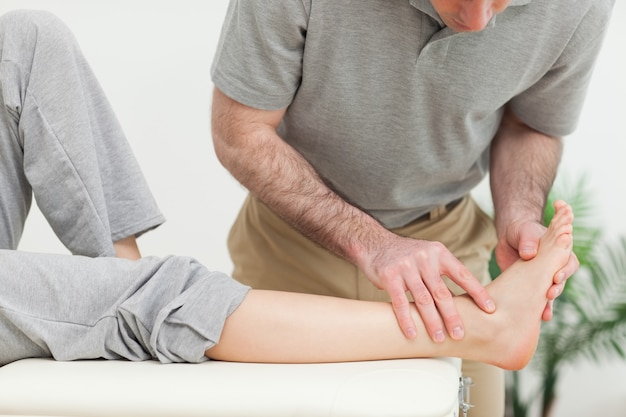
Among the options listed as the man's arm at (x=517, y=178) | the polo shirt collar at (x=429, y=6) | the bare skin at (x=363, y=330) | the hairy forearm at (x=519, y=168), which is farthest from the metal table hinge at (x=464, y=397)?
the polo shirt collar at (x=429, y=6)

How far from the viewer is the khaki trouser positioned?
1.90 m

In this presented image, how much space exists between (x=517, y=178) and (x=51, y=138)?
97cm

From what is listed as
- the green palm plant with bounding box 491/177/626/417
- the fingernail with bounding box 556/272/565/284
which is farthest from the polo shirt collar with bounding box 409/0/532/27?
the green palm plant with bounding box 491/177/626/417

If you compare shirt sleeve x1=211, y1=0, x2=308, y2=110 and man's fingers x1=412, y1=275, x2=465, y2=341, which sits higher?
shirt sleeve x1=211, y1=0, x2=308, y2=110

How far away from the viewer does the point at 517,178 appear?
5.84 feet

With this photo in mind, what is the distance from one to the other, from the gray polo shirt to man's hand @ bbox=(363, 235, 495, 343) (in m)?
0.35

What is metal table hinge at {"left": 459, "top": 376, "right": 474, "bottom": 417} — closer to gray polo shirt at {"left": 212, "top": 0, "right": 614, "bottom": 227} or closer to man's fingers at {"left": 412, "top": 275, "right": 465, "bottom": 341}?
man's fingers at {"left": 412, "top": 275, "right": 465, "bottom": 341}

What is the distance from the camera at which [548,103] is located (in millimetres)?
1745

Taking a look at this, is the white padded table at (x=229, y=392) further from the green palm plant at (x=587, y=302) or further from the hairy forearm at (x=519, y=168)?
the green palm plant at (x=587, y=302)

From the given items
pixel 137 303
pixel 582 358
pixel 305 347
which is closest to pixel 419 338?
pixel 305 347

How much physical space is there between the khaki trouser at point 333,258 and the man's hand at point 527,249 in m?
0.29

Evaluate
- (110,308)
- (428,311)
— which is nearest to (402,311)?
(428,311)

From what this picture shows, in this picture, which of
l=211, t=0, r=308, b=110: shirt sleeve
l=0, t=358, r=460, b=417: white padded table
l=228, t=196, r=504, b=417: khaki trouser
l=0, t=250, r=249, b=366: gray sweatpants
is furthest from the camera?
l=228, t=196, r=504, b=417: khaki trouser

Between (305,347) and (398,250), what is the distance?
26 centimetres
